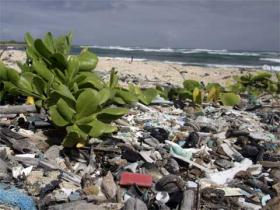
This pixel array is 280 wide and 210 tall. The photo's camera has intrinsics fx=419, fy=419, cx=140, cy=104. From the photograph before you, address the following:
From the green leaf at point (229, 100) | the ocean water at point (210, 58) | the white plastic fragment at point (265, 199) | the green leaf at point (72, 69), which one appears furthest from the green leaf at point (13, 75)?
the ocean water at point (210, 58)

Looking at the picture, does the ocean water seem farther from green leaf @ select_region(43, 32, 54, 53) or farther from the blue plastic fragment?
the blue plastic fragment

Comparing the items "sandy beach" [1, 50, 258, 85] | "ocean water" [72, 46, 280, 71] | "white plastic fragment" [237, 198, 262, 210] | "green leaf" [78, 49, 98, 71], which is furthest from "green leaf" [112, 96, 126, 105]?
"ocean water" [72, 46, 280, 71]

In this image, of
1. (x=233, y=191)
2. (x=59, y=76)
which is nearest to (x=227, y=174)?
(x=233, y=191)

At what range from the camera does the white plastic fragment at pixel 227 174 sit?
3.43 m

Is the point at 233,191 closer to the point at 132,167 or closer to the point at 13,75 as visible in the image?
the point at 132,167

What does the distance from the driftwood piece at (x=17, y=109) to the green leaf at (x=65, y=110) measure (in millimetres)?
791

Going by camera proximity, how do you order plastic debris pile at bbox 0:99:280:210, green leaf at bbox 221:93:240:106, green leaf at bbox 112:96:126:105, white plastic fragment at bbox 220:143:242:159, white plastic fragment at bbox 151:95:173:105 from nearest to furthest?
plastic debris pile at bbox 0:99:280:210
white plastic fragment at bbox 220:143:242:159
green leaf at bbox 112:96:126:105
white plastic fragment at bbox 151:95:173:105
green leaf at bbox 221:93:240:106

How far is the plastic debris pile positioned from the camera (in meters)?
2.85

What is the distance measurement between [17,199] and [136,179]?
2.91 ft

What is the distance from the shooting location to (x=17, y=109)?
13.4 feet

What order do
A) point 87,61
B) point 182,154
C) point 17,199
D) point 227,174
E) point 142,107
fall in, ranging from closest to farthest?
point 17,199 → point 227,174 → point 182,154 → point 87,61 → point 142,107

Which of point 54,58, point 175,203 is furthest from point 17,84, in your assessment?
point 175,203

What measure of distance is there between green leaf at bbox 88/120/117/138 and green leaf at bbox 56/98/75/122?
0.59 feet

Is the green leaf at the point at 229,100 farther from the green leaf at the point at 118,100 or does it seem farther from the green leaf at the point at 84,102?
the green leaf at the point at 84,102
